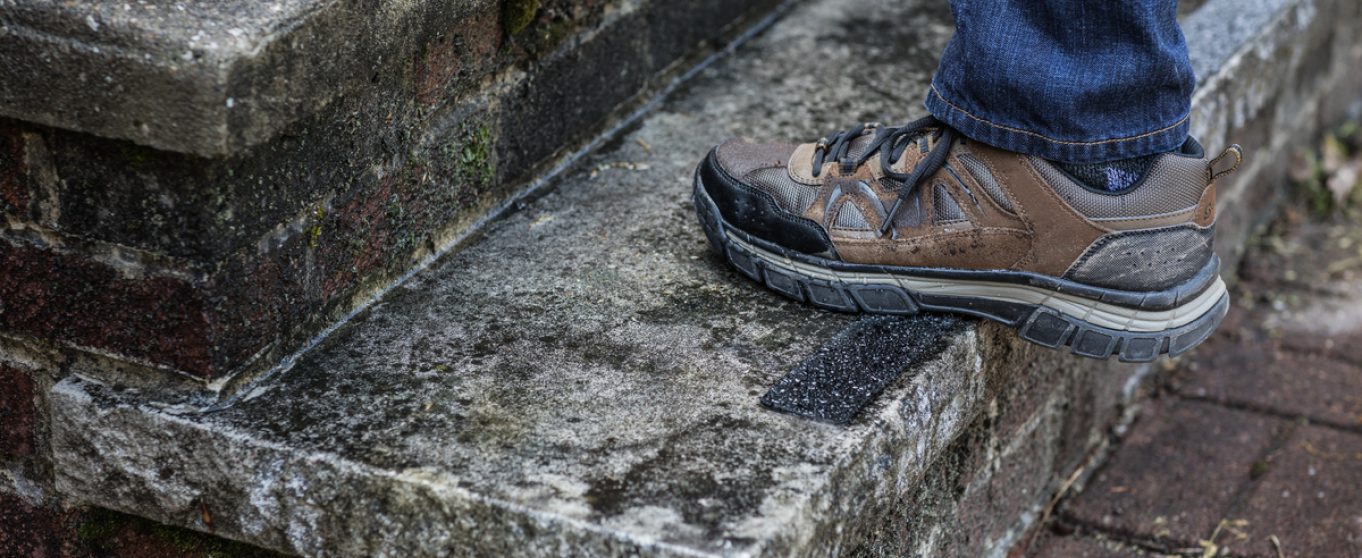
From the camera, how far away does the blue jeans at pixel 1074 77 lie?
1650mm

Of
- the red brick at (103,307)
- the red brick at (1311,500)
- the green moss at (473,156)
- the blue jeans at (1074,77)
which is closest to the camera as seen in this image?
the red brick at (103,307)

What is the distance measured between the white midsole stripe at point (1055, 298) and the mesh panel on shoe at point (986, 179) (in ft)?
0.37

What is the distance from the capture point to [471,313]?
5.90ft

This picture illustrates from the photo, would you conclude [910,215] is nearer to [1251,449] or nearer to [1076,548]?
[1076,548]

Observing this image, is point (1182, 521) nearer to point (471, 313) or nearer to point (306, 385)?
point (471, 313)

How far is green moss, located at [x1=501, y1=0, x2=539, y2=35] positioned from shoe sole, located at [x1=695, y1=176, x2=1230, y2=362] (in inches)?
19.0

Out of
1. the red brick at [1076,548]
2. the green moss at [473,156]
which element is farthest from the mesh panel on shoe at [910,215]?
the red brick at [1076,548]

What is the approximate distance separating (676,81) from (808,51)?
0.31m

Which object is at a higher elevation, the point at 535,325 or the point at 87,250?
the point at 87,250

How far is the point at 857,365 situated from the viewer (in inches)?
66.6

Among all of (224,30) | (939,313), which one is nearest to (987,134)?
(939,313)

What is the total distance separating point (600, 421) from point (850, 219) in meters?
0.48

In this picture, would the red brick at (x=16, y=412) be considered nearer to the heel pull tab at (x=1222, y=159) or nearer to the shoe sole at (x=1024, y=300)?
the shoe sole at (x=1024, y=300)

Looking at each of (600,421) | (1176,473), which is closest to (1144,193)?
(600,421)
